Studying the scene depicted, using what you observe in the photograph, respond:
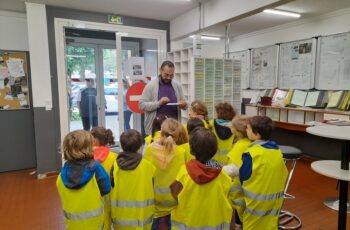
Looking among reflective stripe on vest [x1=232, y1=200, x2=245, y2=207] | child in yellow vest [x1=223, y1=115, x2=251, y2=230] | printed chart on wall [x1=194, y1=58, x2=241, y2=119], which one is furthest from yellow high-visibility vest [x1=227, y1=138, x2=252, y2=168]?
printed chart on wall [x1=194, y1=58, x2=241, y2=119]

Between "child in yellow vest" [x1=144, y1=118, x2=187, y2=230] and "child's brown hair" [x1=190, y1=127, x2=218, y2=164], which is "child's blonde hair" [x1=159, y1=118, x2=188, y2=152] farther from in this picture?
"child's brown hair" [x1=190, y1=127, x2=218, y2=164]

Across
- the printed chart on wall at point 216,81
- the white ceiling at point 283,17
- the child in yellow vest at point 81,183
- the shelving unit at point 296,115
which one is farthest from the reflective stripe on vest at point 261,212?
the white ceiling at point 283,17

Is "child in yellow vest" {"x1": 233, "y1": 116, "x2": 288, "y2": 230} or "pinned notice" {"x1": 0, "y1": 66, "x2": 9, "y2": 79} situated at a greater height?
"pinned notice" {"x1": 0, "y1": 66, "x2": 9, "y2": 79}

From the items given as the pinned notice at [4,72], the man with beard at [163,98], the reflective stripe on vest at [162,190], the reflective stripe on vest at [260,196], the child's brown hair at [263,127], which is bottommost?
the reflective stripe on vest at [162,190]

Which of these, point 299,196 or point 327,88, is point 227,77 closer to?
point 327,88

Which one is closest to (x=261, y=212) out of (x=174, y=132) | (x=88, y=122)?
(x=174, y=132)

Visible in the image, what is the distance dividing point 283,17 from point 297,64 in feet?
3.13

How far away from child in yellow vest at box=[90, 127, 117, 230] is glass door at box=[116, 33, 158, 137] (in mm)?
2526

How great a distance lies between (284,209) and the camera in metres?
2.79

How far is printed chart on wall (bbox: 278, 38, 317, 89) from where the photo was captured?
4.72 m

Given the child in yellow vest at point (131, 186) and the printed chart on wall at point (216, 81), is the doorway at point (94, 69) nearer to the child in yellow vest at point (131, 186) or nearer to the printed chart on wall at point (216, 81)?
the printed chart on wall at point (216, 81)

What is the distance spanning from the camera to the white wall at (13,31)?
3.95 meters

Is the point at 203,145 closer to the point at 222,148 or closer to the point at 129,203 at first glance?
the point at 129,203

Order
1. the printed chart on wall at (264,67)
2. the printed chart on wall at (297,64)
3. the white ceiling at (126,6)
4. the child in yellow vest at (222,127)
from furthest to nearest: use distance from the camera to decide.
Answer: the printed chart on wall at (264,67) < the printed chart on wall at (297,64) < the white ceiling at (126,6) < the child in yellow vest at (222,127)
